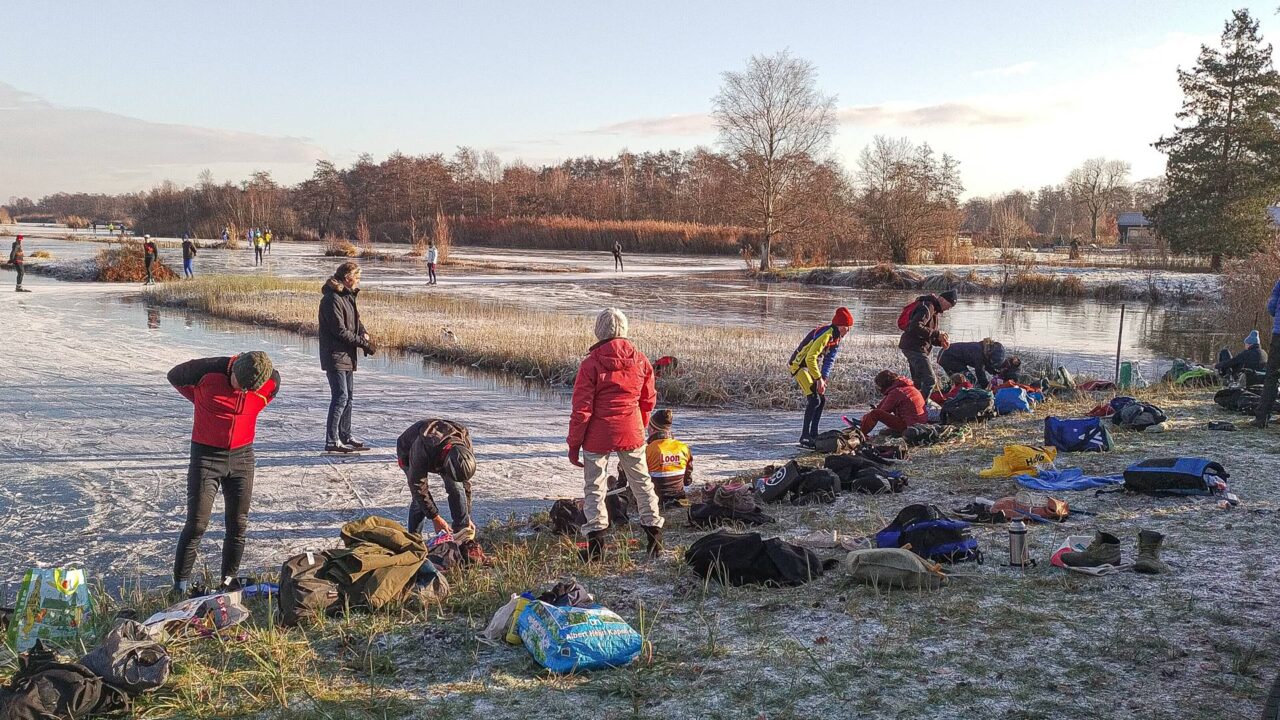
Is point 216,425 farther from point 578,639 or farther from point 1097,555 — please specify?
point 1097,555

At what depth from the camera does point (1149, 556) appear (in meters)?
5.67

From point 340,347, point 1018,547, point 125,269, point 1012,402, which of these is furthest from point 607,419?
point 125,269

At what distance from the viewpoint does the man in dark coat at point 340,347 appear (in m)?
9.44

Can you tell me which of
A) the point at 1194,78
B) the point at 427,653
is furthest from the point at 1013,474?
the point at 1194,78

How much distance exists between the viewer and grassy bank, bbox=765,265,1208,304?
1356 inches

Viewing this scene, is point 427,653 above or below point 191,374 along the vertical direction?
below

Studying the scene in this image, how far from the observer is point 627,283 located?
127 feet

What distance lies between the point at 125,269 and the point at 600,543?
36165 millimetres

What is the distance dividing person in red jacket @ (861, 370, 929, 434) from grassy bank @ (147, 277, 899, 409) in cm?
292

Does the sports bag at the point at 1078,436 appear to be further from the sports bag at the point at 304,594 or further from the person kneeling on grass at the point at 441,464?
the sports bag at the point at 304,594

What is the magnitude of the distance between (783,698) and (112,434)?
8.99 meters

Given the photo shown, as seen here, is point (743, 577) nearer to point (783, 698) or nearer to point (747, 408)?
point (783, 698)

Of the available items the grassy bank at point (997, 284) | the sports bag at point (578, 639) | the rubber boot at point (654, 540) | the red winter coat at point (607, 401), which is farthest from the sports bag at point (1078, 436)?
the grassy bank at point (997, 284)

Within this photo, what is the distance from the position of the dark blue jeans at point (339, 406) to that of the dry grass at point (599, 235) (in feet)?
192
